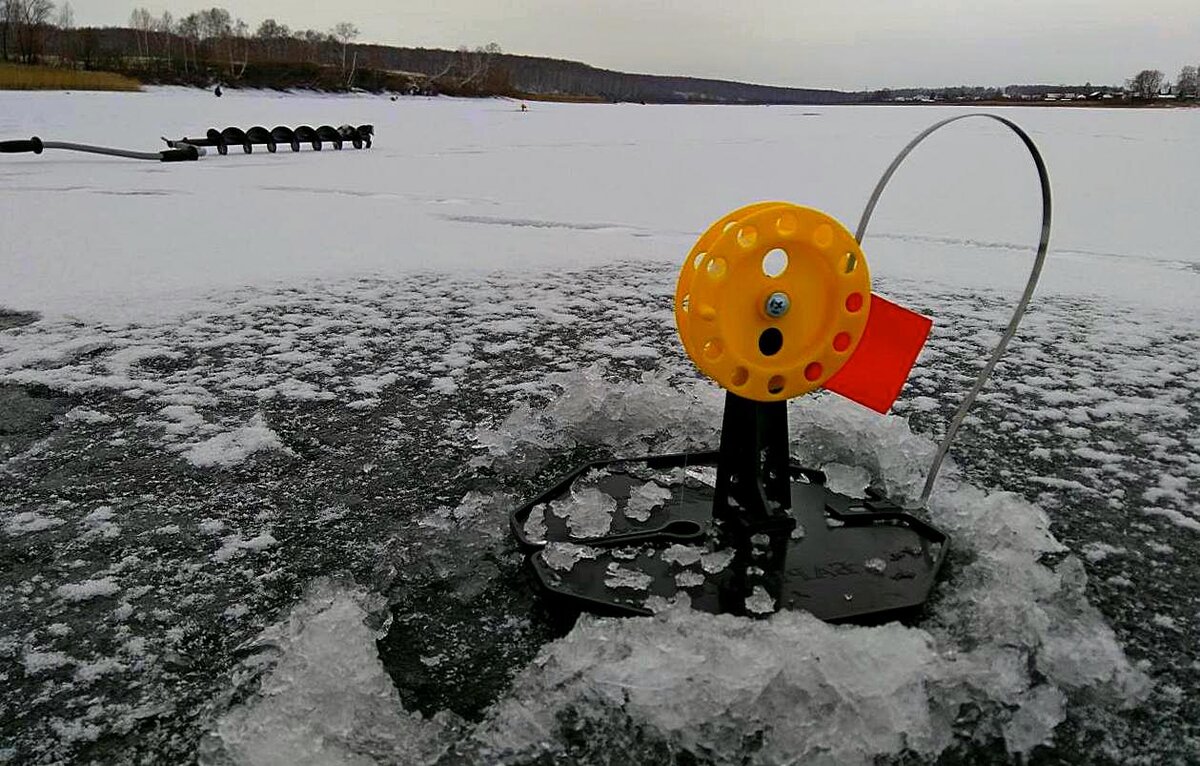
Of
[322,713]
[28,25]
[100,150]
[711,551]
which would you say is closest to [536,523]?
[711,551]

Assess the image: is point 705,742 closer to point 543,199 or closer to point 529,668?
point 529,668

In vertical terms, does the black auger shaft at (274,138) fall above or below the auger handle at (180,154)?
above

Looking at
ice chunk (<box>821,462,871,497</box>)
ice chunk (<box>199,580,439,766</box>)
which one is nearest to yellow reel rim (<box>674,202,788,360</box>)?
ice chunk (<box>821,462,871,497</box>)

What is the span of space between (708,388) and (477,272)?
2342mm

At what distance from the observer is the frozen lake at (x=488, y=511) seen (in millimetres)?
1292

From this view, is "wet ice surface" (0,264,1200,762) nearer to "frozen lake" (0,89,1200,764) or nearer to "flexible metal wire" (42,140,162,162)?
"frozen lake" (0,89,1200,764)

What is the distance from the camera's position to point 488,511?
1976mm

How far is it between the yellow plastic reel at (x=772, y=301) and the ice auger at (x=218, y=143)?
11.9 m

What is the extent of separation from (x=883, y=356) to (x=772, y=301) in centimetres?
41

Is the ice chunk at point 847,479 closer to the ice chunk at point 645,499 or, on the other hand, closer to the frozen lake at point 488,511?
the frozen lake at point 488,511

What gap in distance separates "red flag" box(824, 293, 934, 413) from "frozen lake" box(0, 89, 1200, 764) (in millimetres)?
358

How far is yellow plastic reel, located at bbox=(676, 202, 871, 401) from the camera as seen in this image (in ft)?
5.04

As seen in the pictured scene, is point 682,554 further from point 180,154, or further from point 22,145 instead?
point 22,145

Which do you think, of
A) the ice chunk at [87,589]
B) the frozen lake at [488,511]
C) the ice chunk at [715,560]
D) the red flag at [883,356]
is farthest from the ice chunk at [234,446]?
the red flag at [883,356]
